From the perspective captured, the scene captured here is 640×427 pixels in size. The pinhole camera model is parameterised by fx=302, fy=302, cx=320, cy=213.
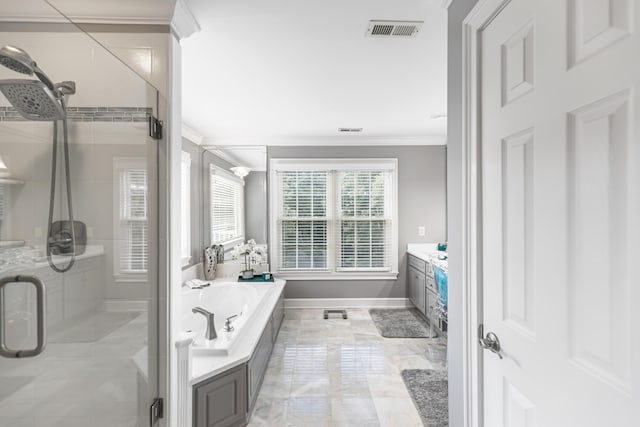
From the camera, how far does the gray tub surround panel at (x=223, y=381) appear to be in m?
1.64

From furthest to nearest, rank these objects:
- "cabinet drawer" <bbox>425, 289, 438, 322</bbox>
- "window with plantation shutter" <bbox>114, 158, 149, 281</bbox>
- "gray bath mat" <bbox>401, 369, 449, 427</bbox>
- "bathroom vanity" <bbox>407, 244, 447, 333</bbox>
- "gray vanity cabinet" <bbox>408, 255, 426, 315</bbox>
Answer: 1. "gray vanity cabinet" <bbox>408, 255, 426, 315</bbox>
2. "cabinet drawer" <bbox>425, 289, 438, 322</bbox>
3. "bathroom vanity" <bbox>407, 244, 447, 333</bbox>
4. "gray bath mat" <bbox>401, 369, 449, 427</bbox>
5. "window with plantation shutter" <bbox>114, 158, 149, 281</bbox>

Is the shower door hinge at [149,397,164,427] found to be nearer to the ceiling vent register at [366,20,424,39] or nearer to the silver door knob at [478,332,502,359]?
the silver door knob at [478,332,502,359]

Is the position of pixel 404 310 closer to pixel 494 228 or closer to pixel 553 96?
pixel 494 228

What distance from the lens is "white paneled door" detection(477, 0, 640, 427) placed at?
25.5 inches

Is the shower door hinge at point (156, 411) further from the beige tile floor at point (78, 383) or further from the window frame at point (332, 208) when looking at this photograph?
the window frame at point (332, 208)

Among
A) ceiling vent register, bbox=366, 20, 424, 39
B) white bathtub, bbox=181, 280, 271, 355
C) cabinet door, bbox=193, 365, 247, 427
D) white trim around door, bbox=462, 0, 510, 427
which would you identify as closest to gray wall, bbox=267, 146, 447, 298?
white bathtub, bbox=181, 280, 271, 355

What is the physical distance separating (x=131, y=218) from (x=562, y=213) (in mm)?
1710

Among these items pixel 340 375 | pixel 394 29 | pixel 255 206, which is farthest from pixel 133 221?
pixel 255 206

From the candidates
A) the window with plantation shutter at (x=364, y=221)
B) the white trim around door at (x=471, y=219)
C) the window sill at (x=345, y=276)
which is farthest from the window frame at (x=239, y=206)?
the white trim around door at (x=471, y=219)

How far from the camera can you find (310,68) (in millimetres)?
2221

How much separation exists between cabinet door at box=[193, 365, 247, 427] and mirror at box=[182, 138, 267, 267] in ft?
6.25

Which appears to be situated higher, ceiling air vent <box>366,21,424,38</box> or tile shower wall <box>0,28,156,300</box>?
ceiling air vent <box>366,21,424,38</box>

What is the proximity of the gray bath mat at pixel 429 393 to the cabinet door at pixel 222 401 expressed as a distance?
4.06ft

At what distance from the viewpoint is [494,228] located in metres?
1.11
